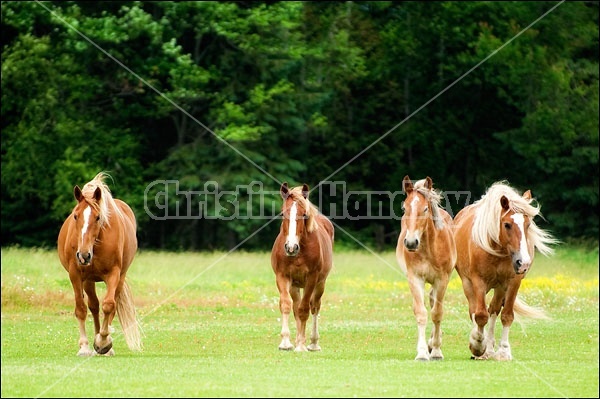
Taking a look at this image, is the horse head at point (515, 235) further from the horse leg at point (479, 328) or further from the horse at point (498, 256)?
the horse leg at point (479, 328)

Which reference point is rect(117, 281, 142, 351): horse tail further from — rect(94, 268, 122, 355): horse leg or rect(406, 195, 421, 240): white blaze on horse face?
rect(406, 195, 421, 240): white blaze on horse face

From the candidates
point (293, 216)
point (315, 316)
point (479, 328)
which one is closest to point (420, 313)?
point (479, 328)

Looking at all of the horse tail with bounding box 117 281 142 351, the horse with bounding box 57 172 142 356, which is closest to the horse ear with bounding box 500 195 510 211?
the horse with bounding box 57 172 142 356

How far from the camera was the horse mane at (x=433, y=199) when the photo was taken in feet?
44.9

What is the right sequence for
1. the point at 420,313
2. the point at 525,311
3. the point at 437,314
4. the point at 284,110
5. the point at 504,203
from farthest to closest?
the point at 284,110 < the point at 525,311 < the point at 437,314 < the point at 420,313 < the point at 504,203

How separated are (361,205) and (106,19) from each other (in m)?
14.0

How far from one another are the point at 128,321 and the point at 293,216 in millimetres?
2796

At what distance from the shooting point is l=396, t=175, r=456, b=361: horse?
13.5 meters

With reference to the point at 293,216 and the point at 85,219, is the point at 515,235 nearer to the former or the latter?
the point at 293,216

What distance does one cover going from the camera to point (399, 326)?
1922 cm

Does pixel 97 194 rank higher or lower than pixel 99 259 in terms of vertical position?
higher

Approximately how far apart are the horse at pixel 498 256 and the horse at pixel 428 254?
0.36 m

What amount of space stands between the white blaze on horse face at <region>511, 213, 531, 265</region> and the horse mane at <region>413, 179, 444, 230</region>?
3.63 feet

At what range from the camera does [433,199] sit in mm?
13875
